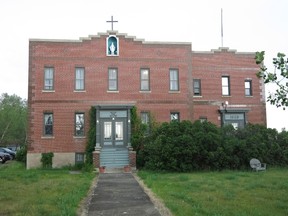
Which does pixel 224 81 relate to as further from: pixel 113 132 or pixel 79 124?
pixel 79 124

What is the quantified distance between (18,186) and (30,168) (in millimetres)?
11167

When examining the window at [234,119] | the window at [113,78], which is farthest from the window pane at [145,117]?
the window at [234,119]

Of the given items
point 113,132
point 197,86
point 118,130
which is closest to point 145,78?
point 197,86

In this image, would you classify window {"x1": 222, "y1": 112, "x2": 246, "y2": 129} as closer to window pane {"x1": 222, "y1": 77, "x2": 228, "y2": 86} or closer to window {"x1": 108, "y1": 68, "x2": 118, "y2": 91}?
window pane {"x1": 222, "y1": 77, "x2": 228, "y2": 86}

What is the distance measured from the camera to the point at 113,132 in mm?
27828

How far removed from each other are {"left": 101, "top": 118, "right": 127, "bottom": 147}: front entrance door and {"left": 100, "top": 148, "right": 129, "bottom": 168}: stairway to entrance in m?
0.63

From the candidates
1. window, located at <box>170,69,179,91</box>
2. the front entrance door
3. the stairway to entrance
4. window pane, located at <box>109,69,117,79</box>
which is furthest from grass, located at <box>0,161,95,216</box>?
window, located at <box>170,69,179,91</box>

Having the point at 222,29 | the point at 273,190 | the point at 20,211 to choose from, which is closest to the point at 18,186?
the point at 20,211

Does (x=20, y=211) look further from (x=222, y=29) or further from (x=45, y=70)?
(x=222, y=29)

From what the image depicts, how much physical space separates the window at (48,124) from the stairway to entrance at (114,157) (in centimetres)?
417

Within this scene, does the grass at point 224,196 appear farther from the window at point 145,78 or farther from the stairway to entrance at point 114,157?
the window at point 145,78

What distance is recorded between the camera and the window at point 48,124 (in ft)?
92.3

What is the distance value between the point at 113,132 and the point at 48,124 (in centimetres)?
478

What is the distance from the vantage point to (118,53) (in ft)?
95.7
